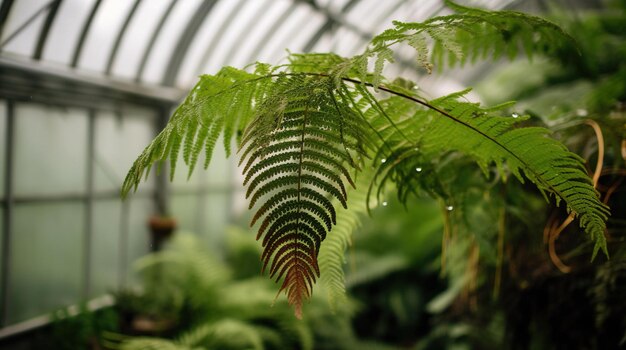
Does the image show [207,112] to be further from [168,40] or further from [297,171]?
[168,40]

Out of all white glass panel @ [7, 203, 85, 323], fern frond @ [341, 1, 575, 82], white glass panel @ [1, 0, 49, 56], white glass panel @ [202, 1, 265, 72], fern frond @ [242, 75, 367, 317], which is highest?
white glass panel @ [202, 1, 265, 72]

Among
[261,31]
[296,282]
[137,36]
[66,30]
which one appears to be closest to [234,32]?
[261,31]

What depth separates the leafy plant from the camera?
2.35 ft

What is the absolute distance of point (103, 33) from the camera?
Answer: 414 centimetres

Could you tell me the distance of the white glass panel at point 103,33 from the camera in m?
3.99

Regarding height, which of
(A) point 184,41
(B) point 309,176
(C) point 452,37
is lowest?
(B) point 309,176

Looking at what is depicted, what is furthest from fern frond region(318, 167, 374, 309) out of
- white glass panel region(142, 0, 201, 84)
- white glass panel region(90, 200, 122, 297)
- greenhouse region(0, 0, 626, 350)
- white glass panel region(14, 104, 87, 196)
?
white glass panel region(90, 200, 122, 297)

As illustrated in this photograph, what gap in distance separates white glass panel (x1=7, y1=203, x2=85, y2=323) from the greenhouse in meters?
0.02

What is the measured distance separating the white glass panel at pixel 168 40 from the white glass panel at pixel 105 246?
1405 millimetres

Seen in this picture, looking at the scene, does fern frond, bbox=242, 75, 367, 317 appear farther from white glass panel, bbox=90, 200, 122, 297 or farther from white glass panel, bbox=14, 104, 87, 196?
white glass panel, bbox=90, 200, 122, 297

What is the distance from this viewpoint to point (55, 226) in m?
4.12

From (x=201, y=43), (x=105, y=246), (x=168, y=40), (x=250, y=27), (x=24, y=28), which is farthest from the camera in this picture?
(x=250, y=27)

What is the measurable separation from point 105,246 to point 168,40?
2211 millimetres

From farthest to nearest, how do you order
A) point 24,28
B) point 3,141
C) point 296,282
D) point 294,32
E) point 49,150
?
1. point 294,32
2. point 49,150
3. point 3,141
4. point 24,28
5. point 296,282
